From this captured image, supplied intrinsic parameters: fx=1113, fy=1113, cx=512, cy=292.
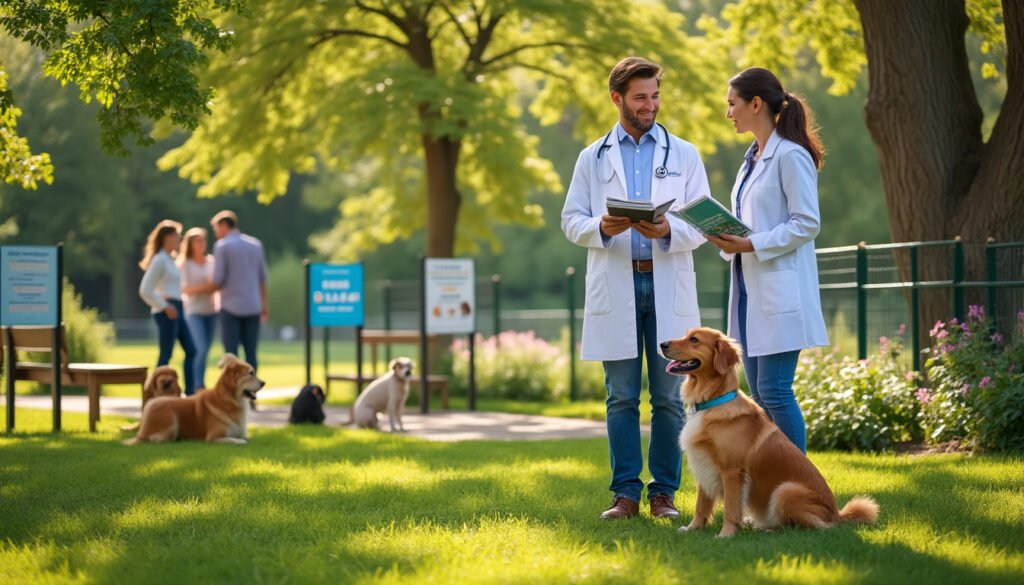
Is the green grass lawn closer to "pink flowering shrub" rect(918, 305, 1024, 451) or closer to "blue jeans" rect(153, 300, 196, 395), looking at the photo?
"pink flowering shrub" rect(918, 305, 1024, 451)

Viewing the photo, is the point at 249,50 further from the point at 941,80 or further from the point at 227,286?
the point at 941,80

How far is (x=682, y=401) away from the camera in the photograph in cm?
608

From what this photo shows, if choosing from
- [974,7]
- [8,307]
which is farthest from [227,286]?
[974,7]

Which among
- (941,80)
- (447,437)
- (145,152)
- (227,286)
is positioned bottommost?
(447,437)

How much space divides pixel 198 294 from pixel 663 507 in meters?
9.05

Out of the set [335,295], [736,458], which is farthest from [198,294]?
[736,458]

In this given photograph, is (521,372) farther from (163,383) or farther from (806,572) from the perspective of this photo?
(806,572)

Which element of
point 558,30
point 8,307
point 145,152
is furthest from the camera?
point 145,152

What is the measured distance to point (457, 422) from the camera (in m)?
13.2

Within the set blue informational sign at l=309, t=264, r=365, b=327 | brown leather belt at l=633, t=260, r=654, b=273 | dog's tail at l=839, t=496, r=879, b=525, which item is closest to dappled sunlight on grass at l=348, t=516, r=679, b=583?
dog's tail at l=839, t=496, r=879, b=525

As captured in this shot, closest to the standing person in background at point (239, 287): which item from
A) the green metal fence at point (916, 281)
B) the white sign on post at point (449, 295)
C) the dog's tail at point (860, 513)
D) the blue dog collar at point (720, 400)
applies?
the white sign on post at point (449, 295)

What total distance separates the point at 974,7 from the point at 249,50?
9816 millimetres

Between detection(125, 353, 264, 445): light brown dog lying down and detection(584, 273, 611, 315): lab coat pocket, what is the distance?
5354 mm

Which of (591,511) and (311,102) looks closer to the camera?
(591,511)
